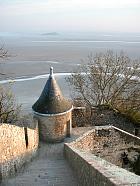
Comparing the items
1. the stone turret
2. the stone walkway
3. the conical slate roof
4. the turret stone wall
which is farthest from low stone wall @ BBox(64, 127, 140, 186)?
the conical slate roof

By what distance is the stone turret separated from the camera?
1642 cm

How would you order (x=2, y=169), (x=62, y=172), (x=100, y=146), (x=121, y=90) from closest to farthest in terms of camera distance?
(x=2, y=169)
(x=62, y=172)
(x=100, y=146)
(x=121, y=90)

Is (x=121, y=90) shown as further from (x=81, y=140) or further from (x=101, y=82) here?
(x=81, y=140)

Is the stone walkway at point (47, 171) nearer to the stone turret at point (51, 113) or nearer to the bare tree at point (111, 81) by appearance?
the stone turret at point (51, 113)

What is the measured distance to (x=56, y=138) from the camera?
1673 cm

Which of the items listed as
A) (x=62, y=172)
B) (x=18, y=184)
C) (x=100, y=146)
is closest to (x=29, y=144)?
(x=62, y=172)

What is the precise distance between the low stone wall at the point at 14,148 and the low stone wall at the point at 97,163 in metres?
1.58

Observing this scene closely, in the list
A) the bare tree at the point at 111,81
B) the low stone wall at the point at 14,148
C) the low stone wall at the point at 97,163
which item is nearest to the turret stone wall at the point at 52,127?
the low stone wall at the point at 97,163

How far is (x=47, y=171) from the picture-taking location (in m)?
13.0

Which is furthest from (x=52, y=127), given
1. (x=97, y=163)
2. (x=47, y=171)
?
(x=97, y=163)

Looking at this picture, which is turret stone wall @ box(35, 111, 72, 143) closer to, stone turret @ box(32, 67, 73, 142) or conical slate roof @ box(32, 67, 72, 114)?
stone turret @ box(32, 67, 73, 142)

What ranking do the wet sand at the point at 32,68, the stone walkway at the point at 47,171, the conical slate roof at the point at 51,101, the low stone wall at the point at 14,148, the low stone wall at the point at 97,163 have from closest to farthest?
1. the low stone wall at the point at 97,163
2. the low stone wall at the point at 14,148
3. the stone walkway at the point at 47,171
4. the conical slate roof at the point at 51,101
5. the wet sand at the point at 32,68

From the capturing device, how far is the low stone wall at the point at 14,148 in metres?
11.2

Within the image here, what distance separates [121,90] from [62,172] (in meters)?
10.8
